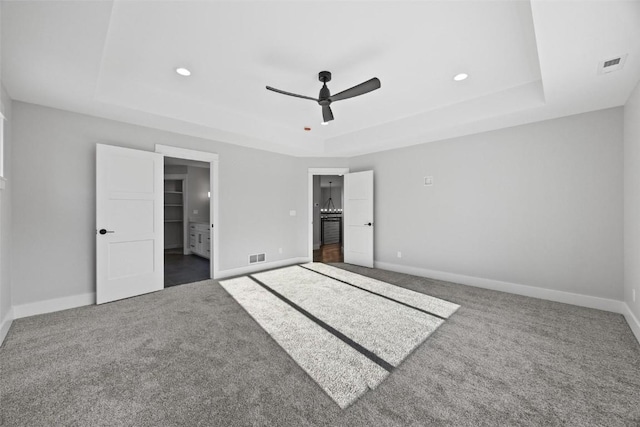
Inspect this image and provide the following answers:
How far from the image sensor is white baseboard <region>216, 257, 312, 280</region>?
4573 mm

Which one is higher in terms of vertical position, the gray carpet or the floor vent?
the floor vent

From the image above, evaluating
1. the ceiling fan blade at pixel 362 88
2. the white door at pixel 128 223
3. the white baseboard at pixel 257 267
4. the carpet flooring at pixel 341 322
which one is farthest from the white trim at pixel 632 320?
the white door at pixel 128 223

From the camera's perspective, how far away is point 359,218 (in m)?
5.54

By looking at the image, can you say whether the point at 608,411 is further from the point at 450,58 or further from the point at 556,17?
the point at 450,58

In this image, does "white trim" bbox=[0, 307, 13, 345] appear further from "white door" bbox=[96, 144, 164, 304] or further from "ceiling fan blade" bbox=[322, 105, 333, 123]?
"ceiling fan blade" bbox=[322, 105, 333, 123]

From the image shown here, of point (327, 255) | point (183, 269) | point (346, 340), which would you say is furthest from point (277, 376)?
point (327, 255)

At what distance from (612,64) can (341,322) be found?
3.41 metres

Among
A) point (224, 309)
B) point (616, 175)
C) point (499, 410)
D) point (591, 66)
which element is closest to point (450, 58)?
point (591, 66)

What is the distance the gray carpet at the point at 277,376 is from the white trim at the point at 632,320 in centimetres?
8

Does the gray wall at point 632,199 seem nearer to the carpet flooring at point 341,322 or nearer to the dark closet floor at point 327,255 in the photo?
the carpet flooring at point 341,322

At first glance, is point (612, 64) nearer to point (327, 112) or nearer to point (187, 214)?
point (327, 112)

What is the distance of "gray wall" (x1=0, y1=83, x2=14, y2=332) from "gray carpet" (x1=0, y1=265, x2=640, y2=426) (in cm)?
31

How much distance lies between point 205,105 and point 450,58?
324 cm

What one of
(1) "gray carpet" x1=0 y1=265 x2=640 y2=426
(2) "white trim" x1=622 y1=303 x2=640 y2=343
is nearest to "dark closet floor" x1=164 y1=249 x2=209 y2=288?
(1) "gray carpet" x1=0 y1=265 x2=640 y2=426
